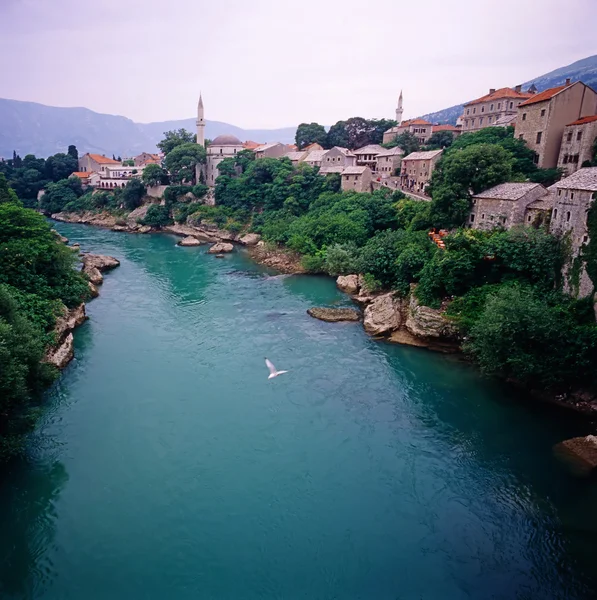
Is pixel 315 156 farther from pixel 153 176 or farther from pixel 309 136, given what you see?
pixel 153 176

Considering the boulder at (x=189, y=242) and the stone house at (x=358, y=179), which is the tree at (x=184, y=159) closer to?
the boulder at (x=189, y=242)

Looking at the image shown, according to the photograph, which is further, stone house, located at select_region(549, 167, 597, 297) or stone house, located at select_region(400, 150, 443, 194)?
stone house, located at select_region(400, 150, 443, 194)

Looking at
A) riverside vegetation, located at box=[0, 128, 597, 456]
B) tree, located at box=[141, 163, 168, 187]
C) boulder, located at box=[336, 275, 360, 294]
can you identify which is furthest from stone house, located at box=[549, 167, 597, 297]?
tree, located at box=[141, 163, 168, 187]

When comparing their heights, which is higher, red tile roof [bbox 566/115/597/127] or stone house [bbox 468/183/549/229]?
red tile roof [bbox 566/115/597/127]

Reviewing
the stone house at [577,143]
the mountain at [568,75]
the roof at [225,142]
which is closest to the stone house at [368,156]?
the roof at [225,142]

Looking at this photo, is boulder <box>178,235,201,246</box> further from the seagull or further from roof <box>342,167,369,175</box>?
the seagull

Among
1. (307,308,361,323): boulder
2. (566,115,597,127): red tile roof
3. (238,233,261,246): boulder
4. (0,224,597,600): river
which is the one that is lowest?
(0,224,597,600): river
